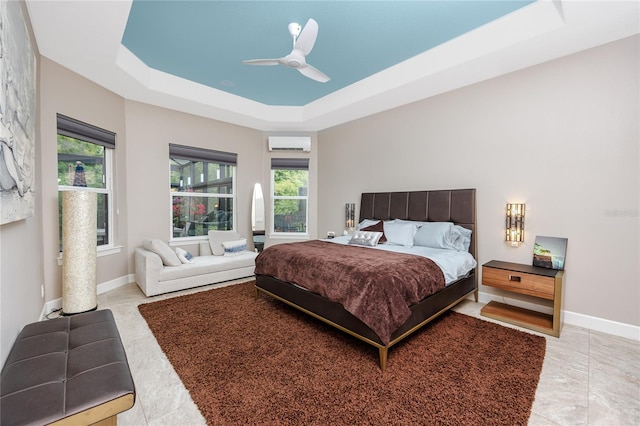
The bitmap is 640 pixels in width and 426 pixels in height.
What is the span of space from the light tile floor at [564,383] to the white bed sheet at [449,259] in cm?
93

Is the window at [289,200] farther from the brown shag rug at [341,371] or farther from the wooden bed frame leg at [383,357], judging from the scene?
the wooden bed frame leg at [383,357]

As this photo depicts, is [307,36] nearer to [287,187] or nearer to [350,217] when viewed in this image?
[350,217]

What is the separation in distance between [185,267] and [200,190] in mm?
1791

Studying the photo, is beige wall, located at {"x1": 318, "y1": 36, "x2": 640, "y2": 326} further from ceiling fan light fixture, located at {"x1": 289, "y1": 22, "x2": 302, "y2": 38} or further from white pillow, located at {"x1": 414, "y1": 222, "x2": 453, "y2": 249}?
ceiling fan light fixture, located at {"x1": 289, "y1": 22, "x2": 302, "y2": 38}

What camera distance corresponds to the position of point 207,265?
13.6 feet

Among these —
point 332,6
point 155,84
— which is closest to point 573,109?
point 332,6

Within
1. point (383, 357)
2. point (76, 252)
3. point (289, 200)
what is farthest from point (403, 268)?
point (289, 200)

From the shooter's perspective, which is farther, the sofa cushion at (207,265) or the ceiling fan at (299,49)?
the sofa cushion at (207,265)

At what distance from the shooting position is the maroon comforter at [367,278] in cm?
214

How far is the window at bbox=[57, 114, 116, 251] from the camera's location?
135 inches

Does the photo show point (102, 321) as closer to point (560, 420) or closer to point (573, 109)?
point (560, 420)

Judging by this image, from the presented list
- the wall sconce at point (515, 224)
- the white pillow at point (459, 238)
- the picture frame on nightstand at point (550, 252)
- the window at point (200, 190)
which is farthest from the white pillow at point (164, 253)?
the picture frame on nightstand at point (550, 252)

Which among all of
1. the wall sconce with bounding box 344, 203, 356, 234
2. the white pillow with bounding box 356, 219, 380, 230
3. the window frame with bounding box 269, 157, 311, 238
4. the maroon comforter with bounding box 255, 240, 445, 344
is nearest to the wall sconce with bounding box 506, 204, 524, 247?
the maroon comforter with bounding box 255, 240, 445, 344

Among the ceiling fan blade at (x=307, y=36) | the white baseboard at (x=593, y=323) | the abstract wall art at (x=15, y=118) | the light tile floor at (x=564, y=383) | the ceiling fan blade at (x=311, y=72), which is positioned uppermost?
the ceiling fan blade at (x=307, y=36)
